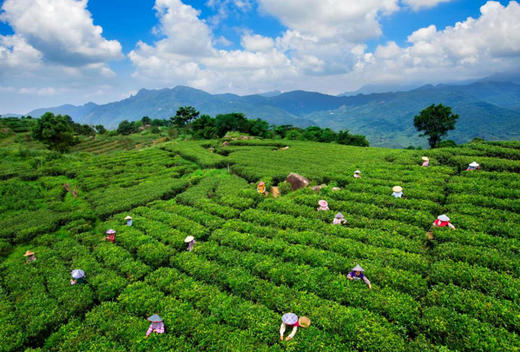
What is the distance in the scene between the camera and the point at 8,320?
27.1 feet

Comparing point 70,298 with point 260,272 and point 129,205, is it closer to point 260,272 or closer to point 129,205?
point 260,272

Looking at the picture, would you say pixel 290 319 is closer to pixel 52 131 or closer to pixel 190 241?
pixel 190 241

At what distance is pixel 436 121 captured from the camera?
48438 mm

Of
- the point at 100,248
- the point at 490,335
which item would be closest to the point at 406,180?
the point at 490,335

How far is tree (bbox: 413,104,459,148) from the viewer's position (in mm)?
47250

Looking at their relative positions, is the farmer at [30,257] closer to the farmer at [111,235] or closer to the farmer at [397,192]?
the farmer at [111,235]

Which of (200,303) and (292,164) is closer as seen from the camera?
(200,303)

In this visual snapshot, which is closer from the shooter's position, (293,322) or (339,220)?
(293,322)

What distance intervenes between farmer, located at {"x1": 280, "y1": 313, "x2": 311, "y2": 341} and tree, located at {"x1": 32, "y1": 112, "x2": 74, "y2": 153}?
54.6m

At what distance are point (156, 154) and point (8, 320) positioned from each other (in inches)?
1124

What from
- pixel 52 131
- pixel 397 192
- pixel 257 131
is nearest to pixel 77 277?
pixel 397 192

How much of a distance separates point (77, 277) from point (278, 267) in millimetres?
8188

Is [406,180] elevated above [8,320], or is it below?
above

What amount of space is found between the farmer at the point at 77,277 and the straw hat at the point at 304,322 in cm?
890
